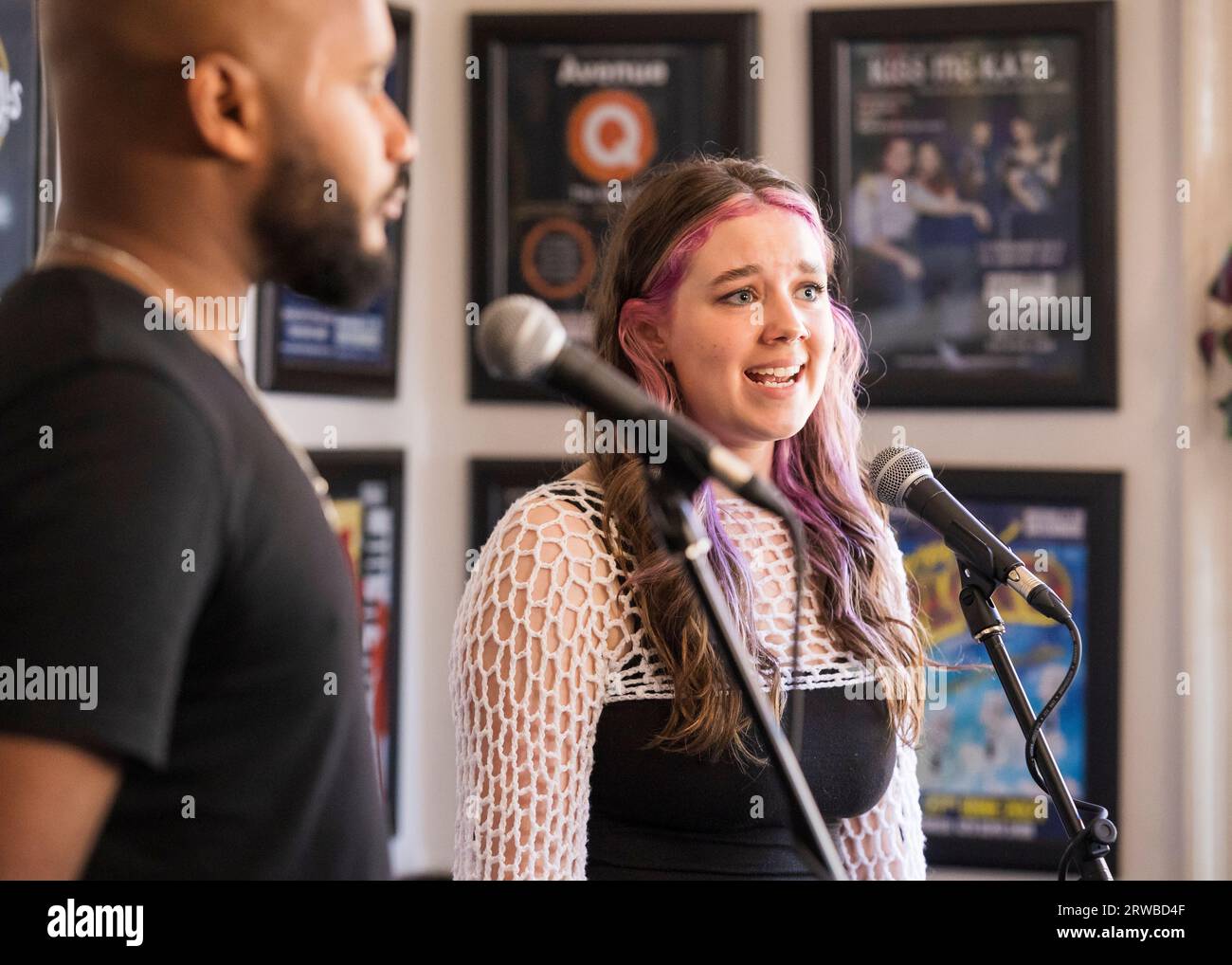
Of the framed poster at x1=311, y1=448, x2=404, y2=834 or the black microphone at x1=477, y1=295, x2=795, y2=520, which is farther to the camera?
the framed poster at x1=311, y1=448, x2=404, y2=834

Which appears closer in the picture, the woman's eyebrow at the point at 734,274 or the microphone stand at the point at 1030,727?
the microphone stand at the point at 1030,727

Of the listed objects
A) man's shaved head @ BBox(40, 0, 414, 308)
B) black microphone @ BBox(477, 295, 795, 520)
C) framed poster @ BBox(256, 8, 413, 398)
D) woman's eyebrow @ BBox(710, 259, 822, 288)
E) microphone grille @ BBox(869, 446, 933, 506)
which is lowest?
microphone grille @ BBox(869, 446, 933, 506)

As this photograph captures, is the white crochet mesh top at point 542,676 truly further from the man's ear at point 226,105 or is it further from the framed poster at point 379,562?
the framed poster at point 379,562

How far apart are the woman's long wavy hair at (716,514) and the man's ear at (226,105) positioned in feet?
2.66

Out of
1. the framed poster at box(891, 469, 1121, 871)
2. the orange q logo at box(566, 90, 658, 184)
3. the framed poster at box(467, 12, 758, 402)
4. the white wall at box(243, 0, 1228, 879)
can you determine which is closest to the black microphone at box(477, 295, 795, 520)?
the white wall at box(243, 0, 1228, 879)

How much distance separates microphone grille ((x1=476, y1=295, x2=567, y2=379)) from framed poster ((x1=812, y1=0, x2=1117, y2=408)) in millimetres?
2035

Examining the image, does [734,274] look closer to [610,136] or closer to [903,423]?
[903,423]

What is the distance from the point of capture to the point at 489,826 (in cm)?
147

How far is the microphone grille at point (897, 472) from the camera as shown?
1408mm

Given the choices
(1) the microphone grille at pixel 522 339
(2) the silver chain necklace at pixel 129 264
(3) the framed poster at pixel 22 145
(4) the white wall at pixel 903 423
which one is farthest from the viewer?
(4) the white wall at pixel 903 423

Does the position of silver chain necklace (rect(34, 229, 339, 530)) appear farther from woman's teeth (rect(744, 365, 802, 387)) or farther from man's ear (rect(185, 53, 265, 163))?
woman's teeth (rect(744, 365, 802, 387))

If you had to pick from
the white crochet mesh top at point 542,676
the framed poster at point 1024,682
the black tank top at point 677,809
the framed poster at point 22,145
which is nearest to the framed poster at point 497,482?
the framed poster at point 1024,682

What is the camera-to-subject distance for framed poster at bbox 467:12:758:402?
299 centimetres

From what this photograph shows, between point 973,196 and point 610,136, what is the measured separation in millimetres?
833
